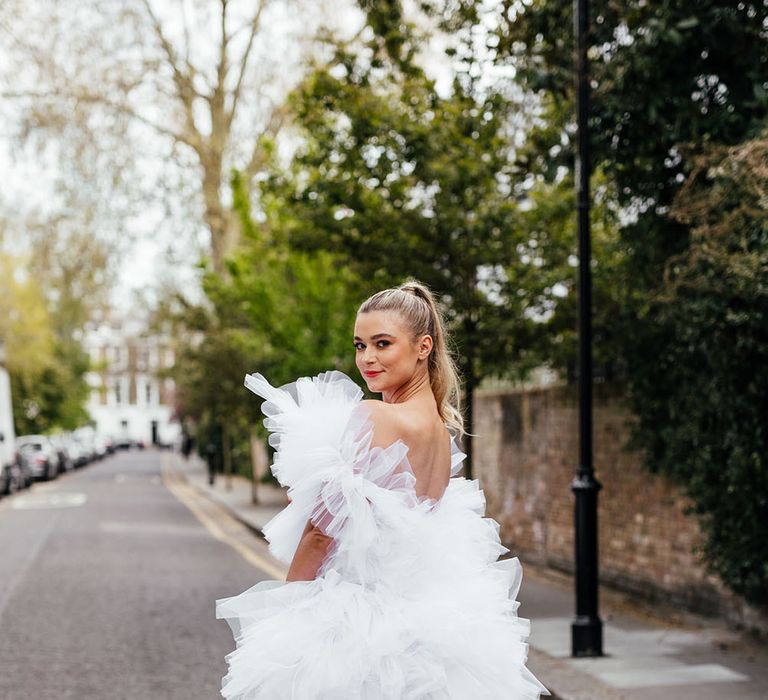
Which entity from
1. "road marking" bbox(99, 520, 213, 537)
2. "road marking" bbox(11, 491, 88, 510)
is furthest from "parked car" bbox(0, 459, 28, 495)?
"road marking" bbox(99, 520, 213, 537)

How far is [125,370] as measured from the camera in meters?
117

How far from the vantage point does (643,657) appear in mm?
7836

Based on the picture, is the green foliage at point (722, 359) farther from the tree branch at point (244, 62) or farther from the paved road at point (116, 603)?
the tree branch at point (244, 62)

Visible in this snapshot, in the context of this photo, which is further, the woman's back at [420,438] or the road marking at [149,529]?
the road marking at [149,529]

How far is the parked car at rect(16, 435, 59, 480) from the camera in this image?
3853 cm

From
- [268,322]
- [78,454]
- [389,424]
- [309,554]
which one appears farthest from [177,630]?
[78,454]

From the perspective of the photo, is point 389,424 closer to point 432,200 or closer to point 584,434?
point 584,434

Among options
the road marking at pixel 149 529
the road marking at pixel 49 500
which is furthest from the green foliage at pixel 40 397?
the road marking at pixel 149 529

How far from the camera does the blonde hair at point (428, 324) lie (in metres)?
3.10

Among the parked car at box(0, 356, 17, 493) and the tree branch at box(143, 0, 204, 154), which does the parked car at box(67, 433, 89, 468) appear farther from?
the tree branch at box(143, 0, 204, 154)

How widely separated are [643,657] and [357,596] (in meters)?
5.47

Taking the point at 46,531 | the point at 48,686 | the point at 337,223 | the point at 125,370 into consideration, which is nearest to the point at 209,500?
the point at 46,531

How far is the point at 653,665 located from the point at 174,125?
25362 millimetres

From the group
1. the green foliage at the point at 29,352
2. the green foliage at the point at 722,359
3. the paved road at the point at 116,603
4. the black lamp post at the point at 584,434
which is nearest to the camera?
the green foliage at the point at 722,359
